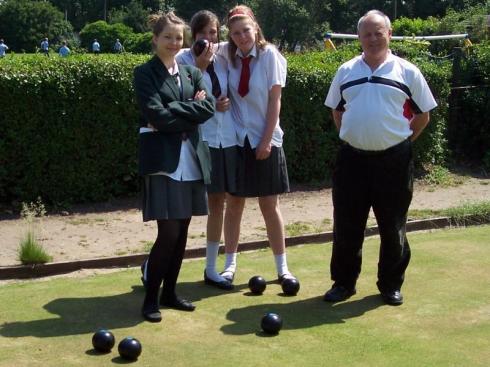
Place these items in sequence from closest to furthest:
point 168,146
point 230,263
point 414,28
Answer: point 168,146 → point 230,263 → point 414,28

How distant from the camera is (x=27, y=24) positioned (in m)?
75.4

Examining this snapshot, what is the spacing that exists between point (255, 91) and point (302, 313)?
1.76 m

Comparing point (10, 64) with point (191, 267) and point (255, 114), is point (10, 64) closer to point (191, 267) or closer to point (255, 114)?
point (191, 267)

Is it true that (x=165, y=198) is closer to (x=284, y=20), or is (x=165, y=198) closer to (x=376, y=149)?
(x=376, y=149)

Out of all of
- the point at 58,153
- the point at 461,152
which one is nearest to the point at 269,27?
the point at 461,152

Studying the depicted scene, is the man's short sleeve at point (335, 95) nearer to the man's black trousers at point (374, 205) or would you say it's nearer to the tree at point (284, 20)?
the man's black trousers at point (374, 205)

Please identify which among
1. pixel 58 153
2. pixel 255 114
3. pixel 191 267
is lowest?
pixel 191 267

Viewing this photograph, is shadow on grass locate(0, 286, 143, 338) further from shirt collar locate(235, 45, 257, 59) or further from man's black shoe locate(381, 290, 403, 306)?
shirt collar locate(235, 45, 257, 59)

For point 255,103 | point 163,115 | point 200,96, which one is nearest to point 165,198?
point 163,115

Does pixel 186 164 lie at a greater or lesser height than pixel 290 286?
greater

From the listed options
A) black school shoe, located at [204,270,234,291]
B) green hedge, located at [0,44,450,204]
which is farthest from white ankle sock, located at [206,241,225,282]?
green hedge, located at [0,44,450,204]

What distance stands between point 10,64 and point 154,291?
16.0ft

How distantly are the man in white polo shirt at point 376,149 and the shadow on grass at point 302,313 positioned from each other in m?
0.12

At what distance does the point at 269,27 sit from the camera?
66312mm
